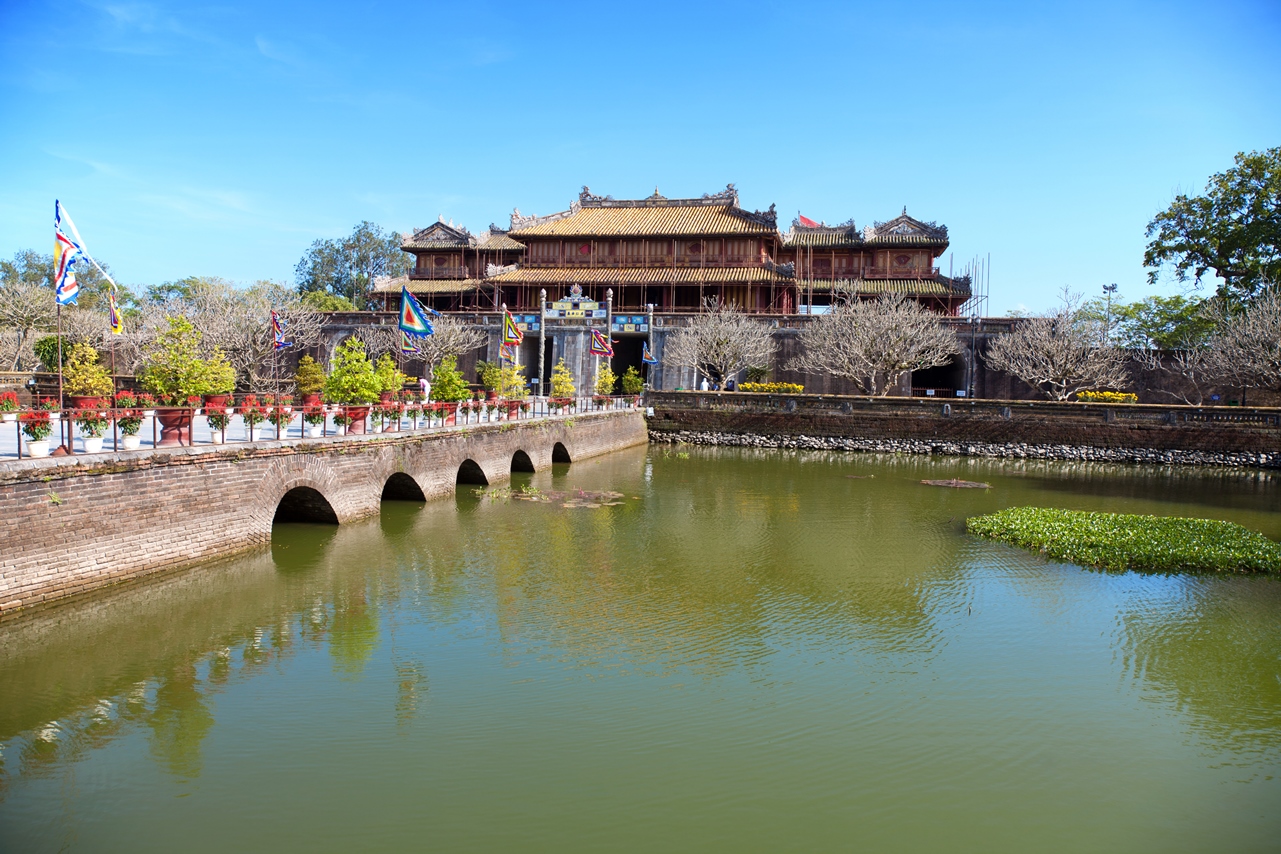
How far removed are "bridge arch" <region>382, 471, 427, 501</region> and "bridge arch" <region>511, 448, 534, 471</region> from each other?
6.29 meters

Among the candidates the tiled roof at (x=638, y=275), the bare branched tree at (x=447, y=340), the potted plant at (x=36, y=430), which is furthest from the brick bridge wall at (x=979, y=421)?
the potted plant at (x=36, y=430)

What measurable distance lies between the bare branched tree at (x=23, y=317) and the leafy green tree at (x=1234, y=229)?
58.9 meters

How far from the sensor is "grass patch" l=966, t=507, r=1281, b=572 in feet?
56.0

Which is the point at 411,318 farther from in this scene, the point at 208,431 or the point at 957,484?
the point at 957,484

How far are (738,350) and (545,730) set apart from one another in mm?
38243

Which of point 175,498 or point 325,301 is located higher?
point 325,301

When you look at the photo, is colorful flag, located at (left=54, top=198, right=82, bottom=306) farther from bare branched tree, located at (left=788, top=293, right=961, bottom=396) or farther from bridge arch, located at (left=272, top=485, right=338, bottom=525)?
bare branched tree, located at (left=788, top=293, right=961, bottom=396)

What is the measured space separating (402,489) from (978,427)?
2803 cm

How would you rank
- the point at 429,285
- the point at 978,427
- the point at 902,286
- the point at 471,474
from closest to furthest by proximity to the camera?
the point at 471,474 < the point at 978,427 < the point at 902,286 < the point at 429,285

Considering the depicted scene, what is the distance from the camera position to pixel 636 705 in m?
9.97

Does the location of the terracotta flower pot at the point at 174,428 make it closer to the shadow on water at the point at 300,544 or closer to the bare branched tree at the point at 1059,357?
the shadow on water at the point at 300,544

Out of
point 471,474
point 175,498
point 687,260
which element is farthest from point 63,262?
point 687,260

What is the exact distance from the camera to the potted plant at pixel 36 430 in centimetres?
1227

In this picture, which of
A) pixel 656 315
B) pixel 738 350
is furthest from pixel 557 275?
pixel 738 350
